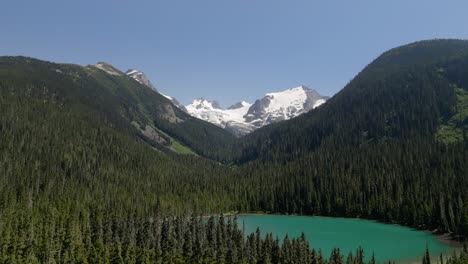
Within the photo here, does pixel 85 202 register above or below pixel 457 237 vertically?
above

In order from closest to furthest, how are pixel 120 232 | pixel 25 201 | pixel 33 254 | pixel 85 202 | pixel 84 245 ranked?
pixel 33 254 < pixel 84 245 < pixel 120 232 < pixel 25 201 < pixel 85 202

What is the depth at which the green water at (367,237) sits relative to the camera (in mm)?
129125

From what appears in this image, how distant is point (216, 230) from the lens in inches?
5659

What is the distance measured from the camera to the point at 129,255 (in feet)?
390

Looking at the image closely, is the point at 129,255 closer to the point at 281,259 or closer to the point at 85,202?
the point at 281,259

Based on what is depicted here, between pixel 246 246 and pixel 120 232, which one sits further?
pixel 120 232

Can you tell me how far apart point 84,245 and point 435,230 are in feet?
405

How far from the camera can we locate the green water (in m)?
129

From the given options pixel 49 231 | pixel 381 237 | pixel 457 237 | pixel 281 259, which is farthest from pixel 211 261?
pixel 457 237

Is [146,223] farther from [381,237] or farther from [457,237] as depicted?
[457,237]

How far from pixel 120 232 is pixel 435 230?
375ft

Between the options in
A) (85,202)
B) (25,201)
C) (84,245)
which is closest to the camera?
(84,245)

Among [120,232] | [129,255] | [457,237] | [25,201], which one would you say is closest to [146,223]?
[120,232]

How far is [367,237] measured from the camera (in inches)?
6201
